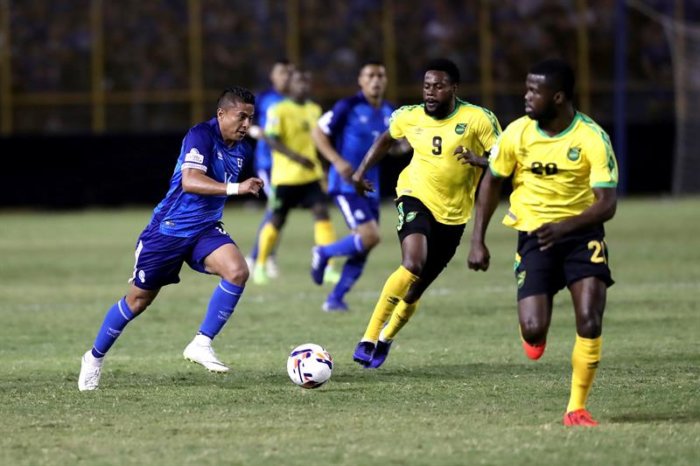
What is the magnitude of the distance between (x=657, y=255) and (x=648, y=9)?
1542 centimetres

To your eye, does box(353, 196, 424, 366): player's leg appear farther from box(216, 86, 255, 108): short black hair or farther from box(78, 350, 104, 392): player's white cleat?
box(78, 350, 104, 392): player's white cleat

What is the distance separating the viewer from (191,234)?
8.59m

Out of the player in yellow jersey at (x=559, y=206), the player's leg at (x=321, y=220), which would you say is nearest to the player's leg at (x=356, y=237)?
the player's leg at (x=321, y=220)

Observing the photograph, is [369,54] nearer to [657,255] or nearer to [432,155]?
[657,255]

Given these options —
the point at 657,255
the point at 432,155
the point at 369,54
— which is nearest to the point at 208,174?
the point at 432,155

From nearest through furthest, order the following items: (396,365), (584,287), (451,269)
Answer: (584,287) < (396,365) < (451,269)

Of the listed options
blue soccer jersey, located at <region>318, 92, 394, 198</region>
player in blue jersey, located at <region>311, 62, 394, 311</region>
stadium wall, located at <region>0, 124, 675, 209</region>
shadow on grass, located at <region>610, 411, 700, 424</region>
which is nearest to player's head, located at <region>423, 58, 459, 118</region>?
shadow on grass, located at <region>610, 411, 700, 424</region>

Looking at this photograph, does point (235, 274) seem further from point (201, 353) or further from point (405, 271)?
point (405, 271)

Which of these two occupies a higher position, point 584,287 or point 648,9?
point 648,9

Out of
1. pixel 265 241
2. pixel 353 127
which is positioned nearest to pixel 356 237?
pixel 353 127

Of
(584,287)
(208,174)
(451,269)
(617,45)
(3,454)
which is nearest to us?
(3,454)

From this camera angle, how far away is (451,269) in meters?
16.7

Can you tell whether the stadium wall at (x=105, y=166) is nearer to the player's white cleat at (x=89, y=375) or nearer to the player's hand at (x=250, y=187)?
the player's white cleat at (x=89, y=375)

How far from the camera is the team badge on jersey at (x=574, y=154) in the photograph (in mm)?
7070
